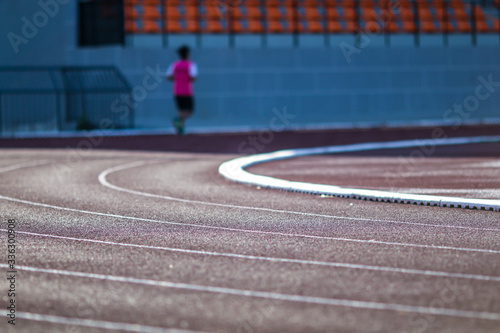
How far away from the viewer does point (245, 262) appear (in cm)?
692

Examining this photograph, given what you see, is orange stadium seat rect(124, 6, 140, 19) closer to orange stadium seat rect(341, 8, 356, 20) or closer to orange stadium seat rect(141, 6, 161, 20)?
orange stadium seat rect(141, 6, 161, 20)

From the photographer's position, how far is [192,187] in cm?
1296

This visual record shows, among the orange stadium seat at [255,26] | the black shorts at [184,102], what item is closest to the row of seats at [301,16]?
the orange stadium seat at [255,26]

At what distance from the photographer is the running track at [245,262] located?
5.11 m

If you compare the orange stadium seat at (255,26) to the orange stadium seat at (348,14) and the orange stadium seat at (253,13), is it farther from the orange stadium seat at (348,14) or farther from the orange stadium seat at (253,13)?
the orange stadium seat at (348,14)

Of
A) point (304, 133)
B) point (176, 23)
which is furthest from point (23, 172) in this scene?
point (176, 23)

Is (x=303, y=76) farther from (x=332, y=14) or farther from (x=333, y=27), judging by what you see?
(x=332, y=14)

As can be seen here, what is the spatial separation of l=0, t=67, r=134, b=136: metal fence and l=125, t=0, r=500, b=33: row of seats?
7.49 ft

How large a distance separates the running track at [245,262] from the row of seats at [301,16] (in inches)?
708

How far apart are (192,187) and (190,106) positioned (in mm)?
12176

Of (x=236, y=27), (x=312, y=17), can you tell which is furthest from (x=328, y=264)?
(x=312, y=17)

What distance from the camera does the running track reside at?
5113 millimetres

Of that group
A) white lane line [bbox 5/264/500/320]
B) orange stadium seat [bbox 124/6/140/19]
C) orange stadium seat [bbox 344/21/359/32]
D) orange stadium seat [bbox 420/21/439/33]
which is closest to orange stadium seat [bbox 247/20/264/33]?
orange stadium seat [bbox 344/21/359/32]

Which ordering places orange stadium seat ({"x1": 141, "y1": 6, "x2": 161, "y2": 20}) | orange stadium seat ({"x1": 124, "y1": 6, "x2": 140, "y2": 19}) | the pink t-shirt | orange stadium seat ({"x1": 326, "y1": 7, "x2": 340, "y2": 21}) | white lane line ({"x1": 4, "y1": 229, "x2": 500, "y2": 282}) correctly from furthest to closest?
1. orange stadium seat ({"x1": 326, "y1": 7, "x2": 340, "y2": 21})
2. orange stadium seat ({"x1": 141, "y1": 6, "x2": 161, "y2": 20})
3. orange stadium seat ({"x1": 124, "y1": 6, "x2": 140, "y2": 19})
4. the pink t-shirt
5. white lane line ({"x1": 4, "y1": 229, "x2": 500, "y2": 282})
